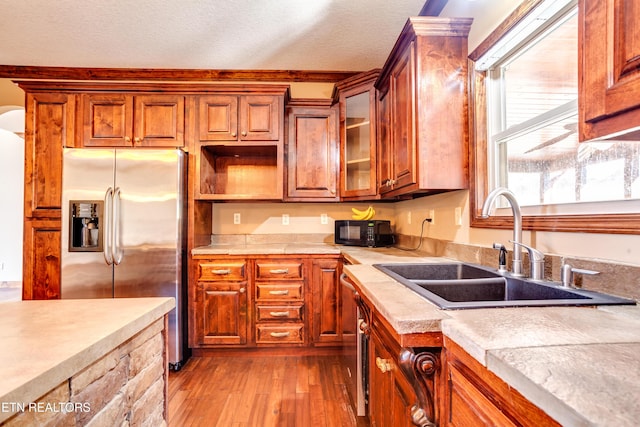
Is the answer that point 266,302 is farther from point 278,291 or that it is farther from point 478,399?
point 478,399

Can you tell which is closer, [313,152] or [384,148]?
[384,148]

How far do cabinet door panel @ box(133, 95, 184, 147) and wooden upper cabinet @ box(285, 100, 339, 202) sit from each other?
97cm

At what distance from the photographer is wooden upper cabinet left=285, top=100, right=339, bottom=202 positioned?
2.78 meters

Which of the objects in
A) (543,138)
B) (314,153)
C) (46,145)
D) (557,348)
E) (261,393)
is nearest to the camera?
(557,348)

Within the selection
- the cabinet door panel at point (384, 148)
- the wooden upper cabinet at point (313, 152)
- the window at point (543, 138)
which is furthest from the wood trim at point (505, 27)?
the wooden upper cabinet at point (313, 152)

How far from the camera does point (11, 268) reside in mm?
4723

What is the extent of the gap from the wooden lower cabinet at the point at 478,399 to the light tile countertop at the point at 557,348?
0.03m

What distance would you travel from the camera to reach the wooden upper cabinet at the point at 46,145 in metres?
2.56

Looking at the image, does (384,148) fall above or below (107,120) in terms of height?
below

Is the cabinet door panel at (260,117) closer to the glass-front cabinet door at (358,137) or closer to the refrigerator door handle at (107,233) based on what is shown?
the glass-front cabinet door at (358,137)

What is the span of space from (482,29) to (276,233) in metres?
2.32

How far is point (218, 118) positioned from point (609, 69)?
8.47ft

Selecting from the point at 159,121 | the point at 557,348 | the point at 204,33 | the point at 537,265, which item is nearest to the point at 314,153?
the point at 204,33

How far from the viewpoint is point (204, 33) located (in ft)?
7.43
